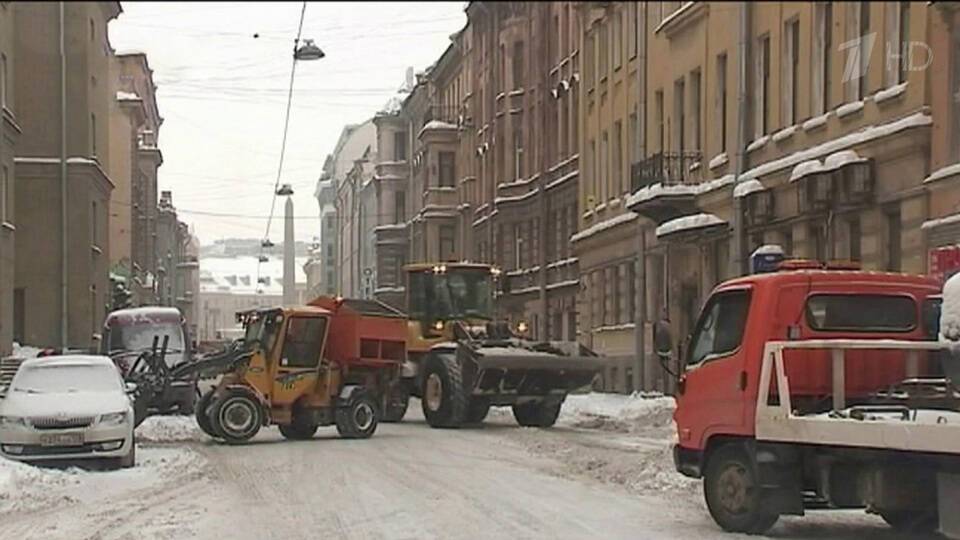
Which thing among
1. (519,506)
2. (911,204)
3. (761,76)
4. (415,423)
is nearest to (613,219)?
(415,423)

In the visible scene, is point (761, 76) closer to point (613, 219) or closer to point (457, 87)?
point (613, 219)

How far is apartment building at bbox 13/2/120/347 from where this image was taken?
1430 inches

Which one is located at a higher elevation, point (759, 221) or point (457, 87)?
point (457, 87)

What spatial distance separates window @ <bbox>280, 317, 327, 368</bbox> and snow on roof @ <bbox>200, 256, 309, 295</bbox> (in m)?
5.68

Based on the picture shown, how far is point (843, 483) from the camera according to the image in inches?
435

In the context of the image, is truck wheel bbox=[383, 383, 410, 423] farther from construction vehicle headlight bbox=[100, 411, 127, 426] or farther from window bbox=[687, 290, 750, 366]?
window bbox=[687, 290, 750, 366]

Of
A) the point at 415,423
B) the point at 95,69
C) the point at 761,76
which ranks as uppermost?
the point at 95,69

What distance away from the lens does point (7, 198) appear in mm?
34781

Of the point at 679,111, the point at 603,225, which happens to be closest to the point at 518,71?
the point at 603,225

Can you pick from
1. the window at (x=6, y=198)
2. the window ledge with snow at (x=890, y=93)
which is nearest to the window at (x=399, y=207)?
the window at (x=6, y=198)

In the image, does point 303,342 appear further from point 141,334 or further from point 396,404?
point 141,334

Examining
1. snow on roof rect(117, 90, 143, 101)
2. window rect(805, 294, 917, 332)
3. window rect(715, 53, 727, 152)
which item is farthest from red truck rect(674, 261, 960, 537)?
snow on roof rect(117, 90, 143, 101)

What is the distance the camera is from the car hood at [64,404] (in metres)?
17.2

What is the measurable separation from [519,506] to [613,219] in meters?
23.8
